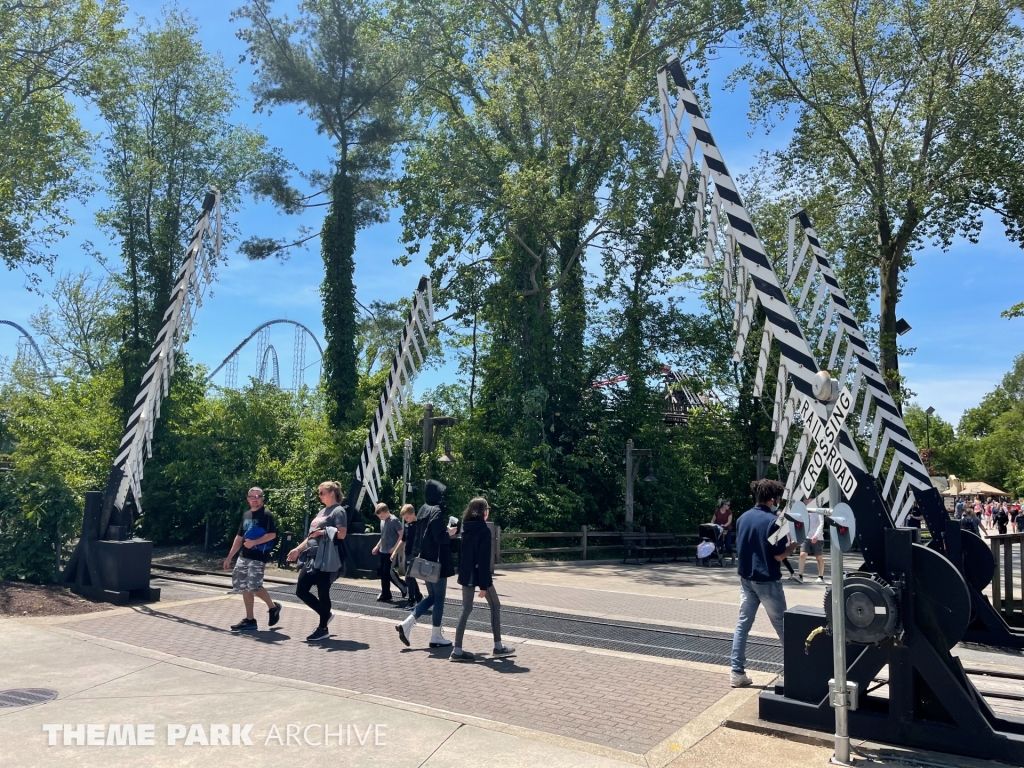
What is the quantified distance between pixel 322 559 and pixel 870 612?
19.2 feet

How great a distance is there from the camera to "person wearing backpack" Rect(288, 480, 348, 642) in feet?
29.6

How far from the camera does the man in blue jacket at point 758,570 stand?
698cm

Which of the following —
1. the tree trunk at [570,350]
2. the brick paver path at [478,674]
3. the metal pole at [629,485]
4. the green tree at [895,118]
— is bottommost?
the brick paver path at [478,674]

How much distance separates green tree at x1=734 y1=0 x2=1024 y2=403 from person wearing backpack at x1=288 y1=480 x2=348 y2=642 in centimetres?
2394

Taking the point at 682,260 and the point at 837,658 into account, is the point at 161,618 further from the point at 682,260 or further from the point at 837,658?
the point at 682,260

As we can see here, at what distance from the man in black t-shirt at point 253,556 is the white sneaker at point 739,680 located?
5397 mm

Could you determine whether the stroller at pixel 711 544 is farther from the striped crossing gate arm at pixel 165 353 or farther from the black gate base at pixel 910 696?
the black gate base at pixel 910 696

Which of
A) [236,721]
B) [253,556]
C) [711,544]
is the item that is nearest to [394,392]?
[253,556]

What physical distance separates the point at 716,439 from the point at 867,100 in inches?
503

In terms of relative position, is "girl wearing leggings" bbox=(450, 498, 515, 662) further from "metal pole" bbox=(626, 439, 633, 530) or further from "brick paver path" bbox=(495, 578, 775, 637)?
"metal pole" bbox=(626, 439, 633, 530)

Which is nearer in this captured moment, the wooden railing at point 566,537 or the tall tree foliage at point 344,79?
A: the wooden railing at point 566,537

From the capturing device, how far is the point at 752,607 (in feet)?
23.2

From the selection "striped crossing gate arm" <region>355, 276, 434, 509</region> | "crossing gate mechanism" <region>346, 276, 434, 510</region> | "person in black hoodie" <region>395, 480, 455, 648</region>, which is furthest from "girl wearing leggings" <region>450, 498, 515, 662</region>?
"striped crossing gate arm" <region>355, 276, 434, 509</region>

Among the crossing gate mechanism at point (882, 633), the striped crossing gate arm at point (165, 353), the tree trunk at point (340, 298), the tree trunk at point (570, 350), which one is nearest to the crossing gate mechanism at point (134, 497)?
the striped crossing gate arm at point (165, 353)
